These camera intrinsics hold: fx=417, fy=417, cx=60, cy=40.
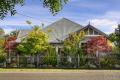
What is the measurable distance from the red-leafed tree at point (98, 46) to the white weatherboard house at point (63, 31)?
15.3 feet

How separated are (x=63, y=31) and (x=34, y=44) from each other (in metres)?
13.7

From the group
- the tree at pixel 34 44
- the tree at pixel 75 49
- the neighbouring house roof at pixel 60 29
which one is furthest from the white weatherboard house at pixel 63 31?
the tree at pixel 34 44

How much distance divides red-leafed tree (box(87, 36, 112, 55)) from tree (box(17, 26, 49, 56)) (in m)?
5.41

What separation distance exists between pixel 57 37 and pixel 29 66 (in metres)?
13.9

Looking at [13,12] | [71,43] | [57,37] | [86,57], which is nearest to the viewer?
[13,12]

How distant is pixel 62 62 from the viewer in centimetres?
4900

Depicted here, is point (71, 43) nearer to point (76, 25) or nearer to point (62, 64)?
point (62, 64)

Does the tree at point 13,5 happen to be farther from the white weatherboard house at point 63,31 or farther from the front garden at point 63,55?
the white weatherboard house at point 63,31

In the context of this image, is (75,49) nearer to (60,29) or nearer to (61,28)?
(60,29)

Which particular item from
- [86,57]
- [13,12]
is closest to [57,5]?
[13,12]

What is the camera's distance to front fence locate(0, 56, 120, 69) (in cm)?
→ 4775

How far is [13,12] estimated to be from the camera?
10.8 metres

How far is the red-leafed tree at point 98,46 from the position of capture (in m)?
50.1

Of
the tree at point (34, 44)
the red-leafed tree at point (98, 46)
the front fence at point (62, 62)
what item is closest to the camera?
the front fence at point (62, 62)
